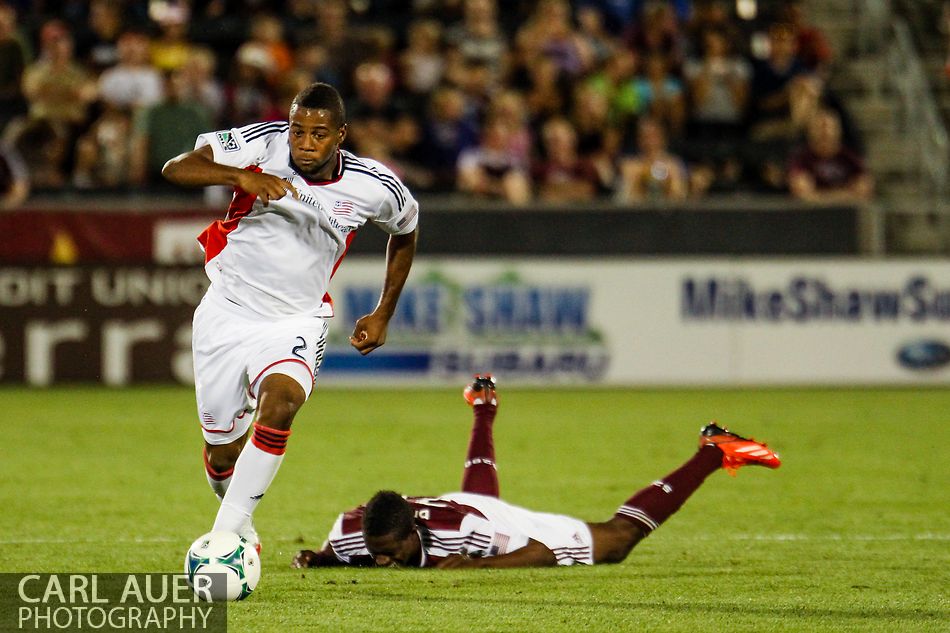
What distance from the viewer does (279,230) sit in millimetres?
6719

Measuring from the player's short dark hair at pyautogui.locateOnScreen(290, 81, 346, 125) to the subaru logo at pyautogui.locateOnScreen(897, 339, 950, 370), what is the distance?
10322 mm

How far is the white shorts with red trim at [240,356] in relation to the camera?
6.52 metres

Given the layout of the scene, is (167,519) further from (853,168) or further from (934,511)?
(853,168)

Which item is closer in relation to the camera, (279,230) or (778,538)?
(279,230)

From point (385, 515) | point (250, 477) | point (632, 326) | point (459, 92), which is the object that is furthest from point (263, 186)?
point (459, 92)

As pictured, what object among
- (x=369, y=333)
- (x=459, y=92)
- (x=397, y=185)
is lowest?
(x=369, y=333)

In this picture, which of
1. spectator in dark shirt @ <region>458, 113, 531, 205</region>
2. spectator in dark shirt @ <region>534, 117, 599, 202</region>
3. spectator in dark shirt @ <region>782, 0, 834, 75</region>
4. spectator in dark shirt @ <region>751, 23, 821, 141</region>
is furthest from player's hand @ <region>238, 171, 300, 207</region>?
spectator in dark shirt @ <region>782, 0, 834, 75</region>

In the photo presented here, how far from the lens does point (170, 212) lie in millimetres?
15383

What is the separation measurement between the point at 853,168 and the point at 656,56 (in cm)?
255

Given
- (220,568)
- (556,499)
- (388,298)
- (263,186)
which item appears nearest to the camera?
(220,568)

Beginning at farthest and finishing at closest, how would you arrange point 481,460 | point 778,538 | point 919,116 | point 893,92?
point 893,92
point 919,116
point 778,538
point 481,460

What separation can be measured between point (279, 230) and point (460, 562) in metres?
1.59

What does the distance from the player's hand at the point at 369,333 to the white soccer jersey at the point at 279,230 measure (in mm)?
189

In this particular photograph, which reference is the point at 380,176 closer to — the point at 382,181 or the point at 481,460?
the point at 382,181
